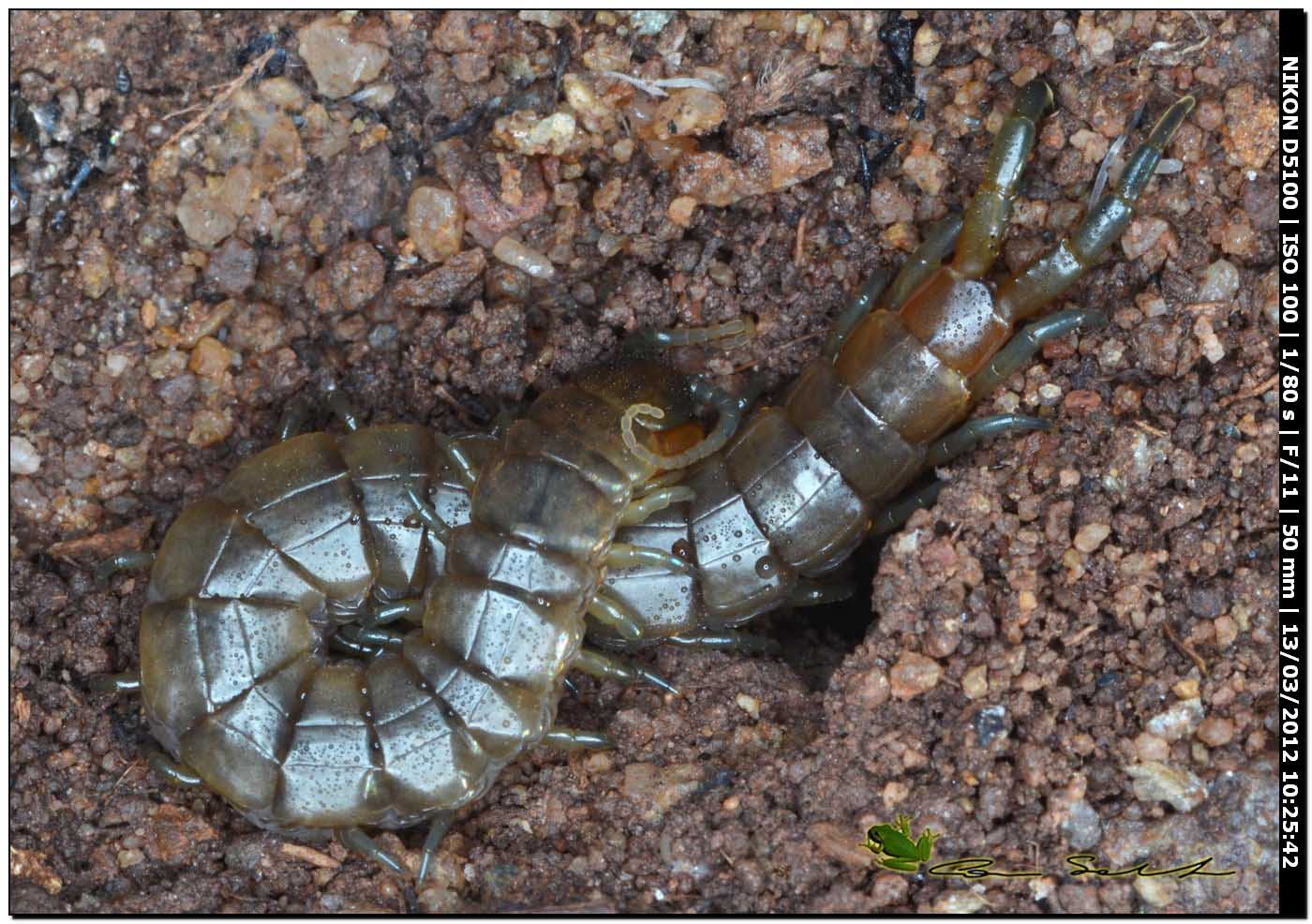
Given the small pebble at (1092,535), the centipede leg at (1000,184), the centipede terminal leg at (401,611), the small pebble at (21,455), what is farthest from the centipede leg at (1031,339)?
the small pebble at (21,455)

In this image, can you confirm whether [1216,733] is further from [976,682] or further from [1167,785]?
[976,682]

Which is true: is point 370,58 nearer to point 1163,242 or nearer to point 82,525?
point 82,525

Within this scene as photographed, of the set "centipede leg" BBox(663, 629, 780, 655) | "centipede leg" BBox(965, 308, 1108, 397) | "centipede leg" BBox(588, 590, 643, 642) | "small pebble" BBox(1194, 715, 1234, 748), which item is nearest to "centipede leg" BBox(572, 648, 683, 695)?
"centipede leg" BBox(588, 590, 643, 642)

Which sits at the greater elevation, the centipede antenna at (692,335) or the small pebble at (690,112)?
the small pebble at (690,112)

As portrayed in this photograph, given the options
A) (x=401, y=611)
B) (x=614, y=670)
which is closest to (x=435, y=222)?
(x=401, y=611)

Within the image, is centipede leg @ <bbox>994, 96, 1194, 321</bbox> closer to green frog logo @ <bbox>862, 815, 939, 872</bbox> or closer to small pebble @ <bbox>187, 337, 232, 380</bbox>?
green frog logo @ <bbox>862, 815, 939, 872</bbox>

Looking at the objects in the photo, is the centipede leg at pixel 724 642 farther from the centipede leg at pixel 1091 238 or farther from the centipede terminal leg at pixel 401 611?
the centipede leg at pixel 1091 238
